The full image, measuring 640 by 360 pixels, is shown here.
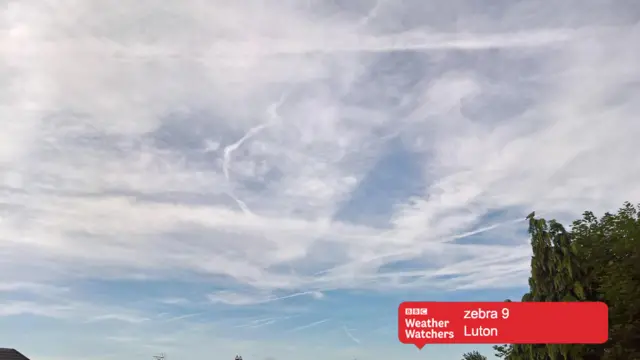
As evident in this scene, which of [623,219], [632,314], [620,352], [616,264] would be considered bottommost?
[620,352]

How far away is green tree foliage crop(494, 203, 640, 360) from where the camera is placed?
3039 centimetres

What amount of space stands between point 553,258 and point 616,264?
458cm

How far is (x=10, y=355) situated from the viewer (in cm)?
4912

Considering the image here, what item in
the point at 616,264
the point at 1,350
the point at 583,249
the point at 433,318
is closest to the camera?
the point at 433,318

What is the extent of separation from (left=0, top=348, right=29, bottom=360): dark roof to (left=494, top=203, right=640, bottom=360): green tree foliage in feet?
146

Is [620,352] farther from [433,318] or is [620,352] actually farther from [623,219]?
[433,318]

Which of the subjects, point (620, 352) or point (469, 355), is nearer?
point (620, 352)

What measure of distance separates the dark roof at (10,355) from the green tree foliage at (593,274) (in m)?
44.4

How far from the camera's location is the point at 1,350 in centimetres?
4962

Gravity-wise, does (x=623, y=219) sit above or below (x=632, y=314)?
above

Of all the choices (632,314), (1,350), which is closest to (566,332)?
(632,314)
